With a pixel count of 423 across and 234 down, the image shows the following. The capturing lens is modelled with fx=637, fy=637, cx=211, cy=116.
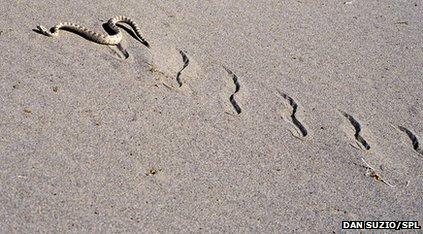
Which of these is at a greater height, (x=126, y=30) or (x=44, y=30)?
(x=126, y=30)

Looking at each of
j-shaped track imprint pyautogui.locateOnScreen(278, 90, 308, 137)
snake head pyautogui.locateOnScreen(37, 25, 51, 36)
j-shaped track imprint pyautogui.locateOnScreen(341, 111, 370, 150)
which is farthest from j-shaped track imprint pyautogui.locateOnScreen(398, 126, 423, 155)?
snake head pyautogui.locateOnScreen(37, 25, 51, 36)

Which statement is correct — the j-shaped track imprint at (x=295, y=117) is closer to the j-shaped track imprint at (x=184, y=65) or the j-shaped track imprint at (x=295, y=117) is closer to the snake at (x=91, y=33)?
the j-shaped track imprint at (x=184, y=65)

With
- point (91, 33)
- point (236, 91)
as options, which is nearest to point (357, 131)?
point (236, 91)

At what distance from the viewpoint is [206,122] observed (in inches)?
266

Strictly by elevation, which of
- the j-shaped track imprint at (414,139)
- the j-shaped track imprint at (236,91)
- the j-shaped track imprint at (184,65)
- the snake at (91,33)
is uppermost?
the j-shaped track imprint at (414,139)

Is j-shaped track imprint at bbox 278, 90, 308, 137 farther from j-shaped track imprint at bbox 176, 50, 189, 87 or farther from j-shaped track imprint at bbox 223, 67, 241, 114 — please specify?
j-shaped track imprint at bbox 176, 50, 189, 87

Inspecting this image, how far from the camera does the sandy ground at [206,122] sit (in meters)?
5.40

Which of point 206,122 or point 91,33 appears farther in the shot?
point 91,33

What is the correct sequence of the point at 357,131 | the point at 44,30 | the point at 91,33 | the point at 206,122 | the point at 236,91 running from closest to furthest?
the point at 206,122, the point at 357,131, the point at 236,91, the point at 44,30, the point at 91,33

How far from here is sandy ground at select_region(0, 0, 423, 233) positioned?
17.7 feet

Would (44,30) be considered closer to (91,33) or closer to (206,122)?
(91,33)

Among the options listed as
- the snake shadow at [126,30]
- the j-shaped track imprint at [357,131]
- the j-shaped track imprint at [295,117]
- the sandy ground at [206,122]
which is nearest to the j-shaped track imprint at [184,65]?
the sandy ground at [206,122]

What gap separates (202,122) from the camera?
6.74 meters

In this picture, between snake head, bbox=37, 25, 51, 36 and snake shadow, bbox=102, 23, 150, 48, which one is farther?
snake shadow, bbox=102, 23, 150, 48
